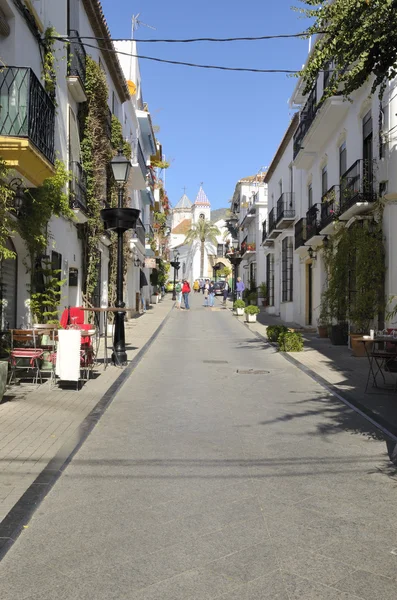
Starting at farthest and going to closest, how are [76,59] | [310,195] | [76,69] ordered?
[310,195] → [76,59] → [76,69]

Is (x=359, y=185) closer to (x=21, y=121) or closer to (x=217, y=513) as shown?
(x=21, y=121)

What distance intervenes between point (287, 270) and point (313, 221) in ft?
25.1

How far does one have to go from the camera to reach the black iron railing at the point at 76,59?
1512 cm

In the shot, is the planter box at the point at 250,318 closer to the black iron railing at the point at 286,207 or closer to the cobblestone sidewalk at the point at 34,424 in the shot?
the black iron railing at the point at 286,207

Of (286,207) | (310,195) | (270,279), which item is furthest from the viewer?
(270,279)

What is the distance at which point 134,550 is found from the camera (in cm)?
383

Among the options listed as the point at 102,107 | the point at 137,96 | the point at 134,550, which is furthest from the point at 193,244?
the point at 134,550

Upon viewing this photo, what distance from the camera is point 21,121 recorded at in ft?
32.0

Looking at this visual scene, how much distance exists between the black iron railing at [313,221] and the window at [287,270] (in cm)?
582

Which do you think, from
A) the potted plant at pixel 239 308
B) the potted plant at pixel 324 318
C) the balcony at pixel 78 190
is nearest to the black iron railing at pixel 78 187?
the balcony at pixel 78 190

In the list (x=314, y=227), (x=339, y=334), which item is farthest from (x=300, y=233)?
(x=339, y=334)

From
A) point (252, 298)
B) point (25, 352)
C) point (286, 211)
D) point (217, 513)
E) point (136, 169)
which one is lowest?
point (217, 513)

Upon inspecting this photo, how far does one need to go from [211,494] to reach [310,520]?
0.91 metres

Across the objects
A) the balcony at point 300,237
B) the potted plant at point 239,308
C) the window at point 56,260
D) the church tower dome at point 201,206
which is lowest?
the potted plant at point 239,308
